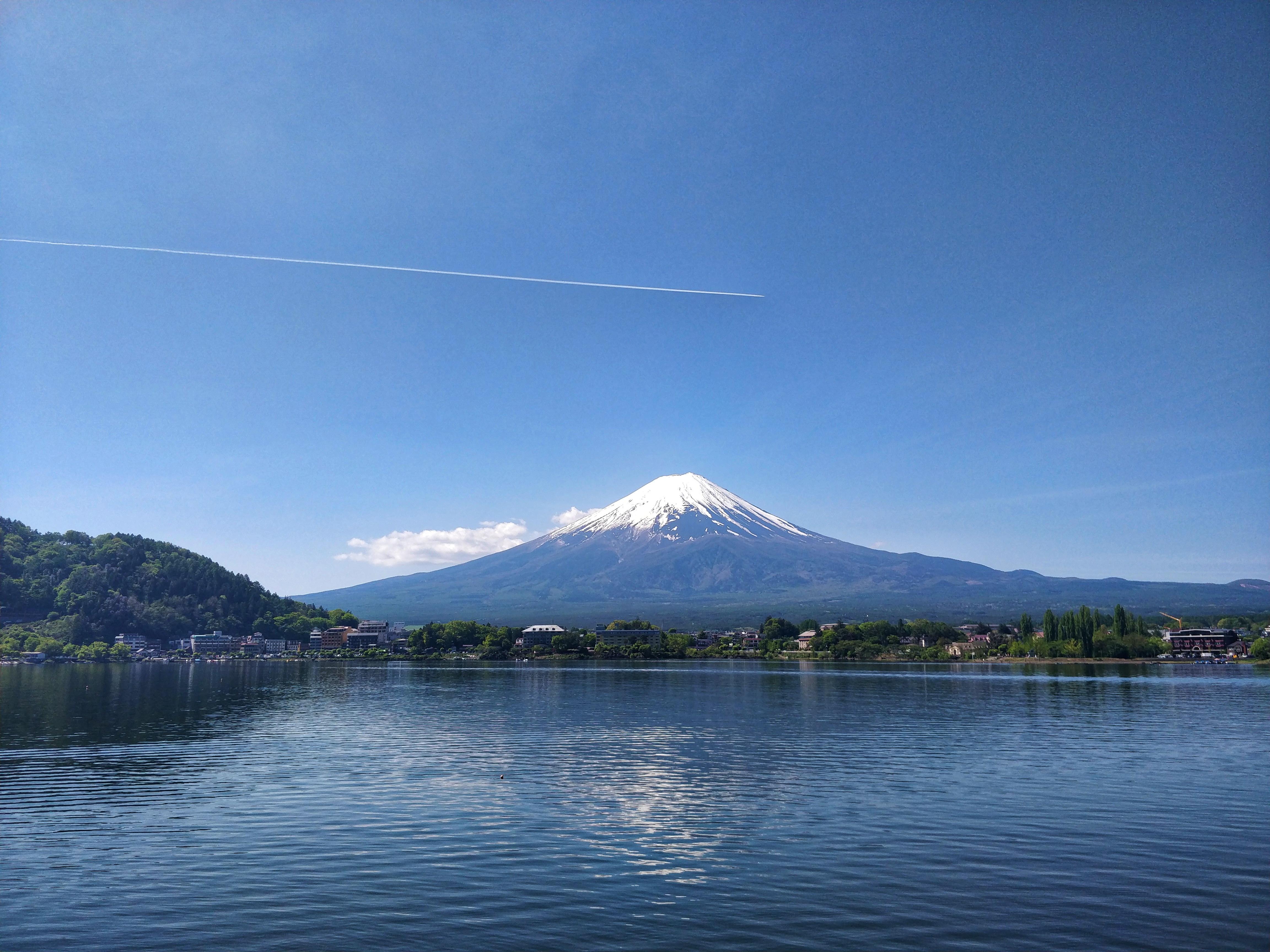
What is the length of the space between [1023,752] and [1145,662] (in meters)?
120

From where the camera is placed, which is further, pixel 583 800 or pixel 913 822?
pixel 583 800

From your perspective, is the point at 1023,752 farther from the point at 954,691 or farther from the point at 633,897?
the point at 954,691

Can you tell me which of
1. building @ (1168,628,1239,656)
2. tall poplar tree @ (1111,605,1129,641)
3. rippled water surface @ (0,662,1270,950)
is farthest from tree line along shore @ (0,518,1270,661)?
rippled water surface @ (0,662,1270,950)

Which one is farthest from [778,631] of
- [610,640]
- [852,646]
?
[610,640]

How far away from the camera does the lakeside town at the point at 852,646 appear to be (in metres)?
135

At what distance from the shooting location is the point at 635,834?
21438 millimetres

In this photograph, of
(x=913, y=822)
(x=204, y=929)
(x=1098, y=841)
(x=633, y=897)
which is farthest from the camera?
(x=913, y=822)

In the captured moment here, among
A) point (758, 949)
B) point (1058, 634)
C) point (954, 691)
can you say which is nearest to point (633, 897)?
point (758, 949)

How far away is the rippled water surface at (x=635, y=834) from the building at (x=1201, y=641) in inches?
4901

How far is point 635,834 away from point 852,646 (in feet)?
482

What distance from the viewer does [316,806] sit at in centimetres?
2473

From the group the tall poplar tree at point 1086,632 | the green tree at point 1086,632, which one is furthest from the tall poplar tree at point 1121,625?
the tall poplar tree at point 1086,632

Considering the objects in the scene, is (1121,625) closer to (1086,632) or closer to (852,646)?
(1086,632)

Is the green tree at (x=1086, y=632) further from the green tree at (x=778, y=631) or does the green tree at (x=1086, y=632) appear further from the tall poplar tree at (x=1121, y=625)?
the green tree at (x=778, y=631)
